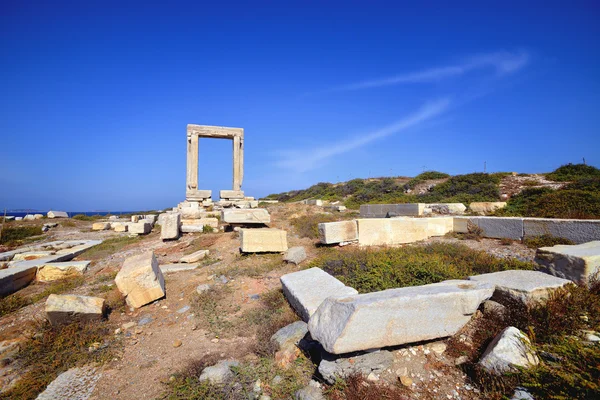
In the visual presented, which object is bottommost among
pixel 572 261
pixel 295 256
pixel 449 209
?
pixel 295 256

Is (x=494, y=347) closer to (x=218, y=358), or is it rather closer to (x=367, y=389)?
(x=367, y=389)

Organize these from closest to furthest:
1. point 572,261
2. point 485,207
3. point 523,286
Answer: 1. point 523,286
2. point 572,261
3. point 485,207

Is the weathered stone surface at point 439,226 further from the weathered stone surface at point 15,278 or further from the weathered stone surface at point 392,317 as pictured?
the weathered stone surface at point 15,278

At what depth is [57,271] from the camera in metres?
6.62

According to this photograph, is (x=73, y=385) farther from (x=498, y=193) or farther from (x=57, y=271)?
(x=498, y=193)

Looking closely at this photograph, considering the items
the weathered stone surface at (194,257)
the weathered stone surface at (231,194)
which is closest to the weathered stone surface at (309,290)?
the weathered stone surface at (194,257)

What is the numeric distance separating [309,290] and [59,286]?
5439mm

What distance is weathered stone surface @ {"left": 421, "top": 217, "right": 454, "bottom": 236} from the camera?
28.6ft

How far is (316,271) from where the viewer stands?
4668mm

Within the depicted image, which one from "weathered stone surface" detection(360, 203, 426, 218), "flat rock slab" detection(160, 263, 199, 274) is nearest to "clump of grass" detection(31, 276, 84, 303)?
"flat rock slab" detection(160, 263, 199, 274)

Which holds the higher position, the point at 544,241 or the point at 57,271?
the point at 544,241

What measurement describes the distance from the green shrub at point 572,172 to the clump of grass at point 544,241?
13.3 metres

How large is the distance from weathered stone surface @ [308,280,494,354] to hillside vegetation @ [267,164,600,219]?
807cm

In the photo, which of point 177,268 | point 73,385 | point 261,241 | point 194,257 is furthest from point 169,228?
point 73,385
